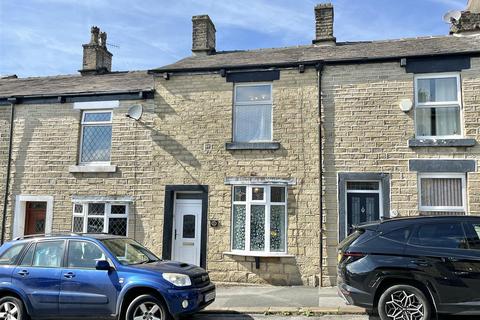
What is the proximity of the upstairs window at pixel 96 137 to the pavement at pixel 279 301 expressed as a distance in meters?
5.35

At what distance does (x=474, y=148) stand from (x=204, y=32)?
8.33 metres

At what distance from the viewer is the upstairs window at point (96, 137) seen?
1343 cm

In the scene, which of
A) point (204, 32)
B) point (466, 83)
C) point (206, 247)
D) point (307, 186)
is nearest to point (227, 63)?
point (204, 32)

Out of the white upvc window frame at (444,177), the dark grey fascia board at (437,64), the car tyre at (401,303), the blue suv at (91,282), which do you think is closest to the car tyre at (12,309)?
the blue suv at (91,282)

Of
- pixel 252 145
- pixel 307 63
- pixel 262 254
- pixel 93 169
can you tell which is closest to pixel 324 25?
pixel 307 63

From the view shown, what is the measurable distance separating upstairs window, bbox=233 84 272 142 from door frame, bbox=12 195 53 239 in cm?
584

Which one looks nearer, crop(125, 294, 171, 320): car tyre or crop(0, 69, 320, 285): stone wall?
crop(125, 294, 171, 320): car tyre

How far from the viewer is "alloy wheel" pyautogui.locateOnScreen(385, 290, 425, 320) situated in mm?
6754

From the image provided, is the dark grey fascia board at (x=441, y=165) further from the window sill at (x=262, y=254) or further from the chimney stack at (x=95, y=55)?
the chimney stack at (x=95, y=55)

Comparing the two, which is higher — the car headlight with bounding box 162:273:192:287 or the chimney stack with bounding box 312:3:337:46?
the chimney stack with bounding box 312:3:337:46

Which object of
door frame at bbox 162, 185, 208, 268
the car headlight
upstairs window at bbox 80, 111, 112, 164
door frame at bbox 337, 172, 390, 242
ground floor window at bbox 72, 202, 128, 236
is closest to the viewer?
the car headlight

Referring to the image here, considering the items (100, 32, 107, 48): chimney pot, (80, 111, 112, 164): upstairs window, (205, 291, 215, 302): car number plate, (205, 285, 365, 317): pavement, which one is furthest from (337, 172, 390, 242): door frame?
(100, 32, 107, 48): chimney pot

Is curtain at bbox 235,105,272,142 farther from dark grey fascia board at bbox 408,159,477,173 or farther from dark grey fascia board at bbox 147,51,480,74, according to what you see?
dark grey fascia board at bbox 408,159,477,173

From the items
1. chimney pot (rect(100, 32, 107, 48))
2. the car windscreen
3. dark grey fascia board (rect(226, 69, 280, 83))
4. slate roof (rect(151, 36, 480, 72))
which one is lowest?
the car windscreen
